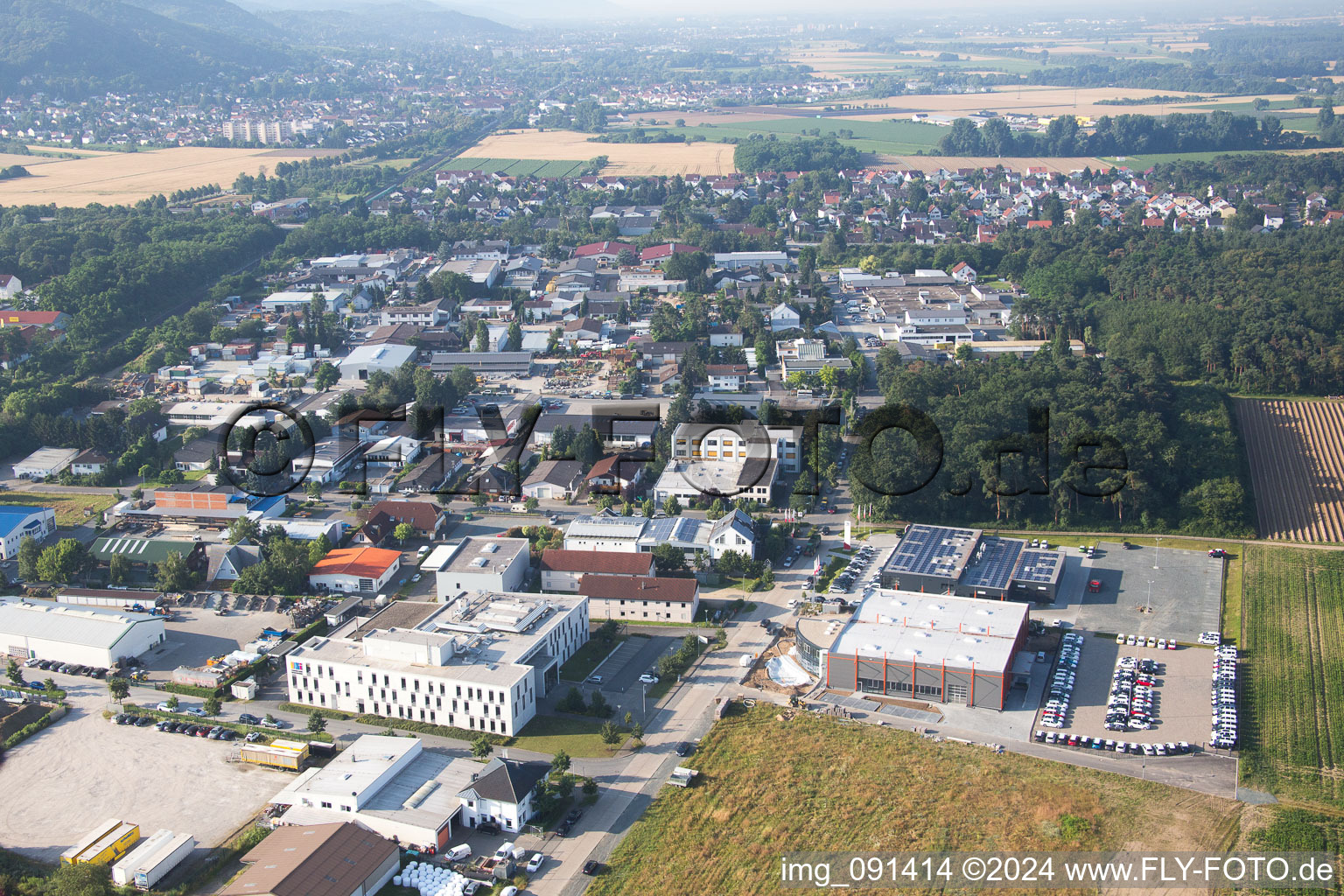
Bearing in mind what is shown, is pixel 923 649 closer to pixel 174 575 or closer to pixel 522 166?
pixel 174 575

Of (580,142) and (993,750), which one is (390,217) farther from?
(993,750)

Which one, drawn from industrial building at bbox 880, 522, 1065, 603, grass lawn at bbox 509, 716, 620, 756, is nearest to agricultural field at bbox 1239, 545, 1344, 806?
industrial building at bbox 880, 522, 1065, 603

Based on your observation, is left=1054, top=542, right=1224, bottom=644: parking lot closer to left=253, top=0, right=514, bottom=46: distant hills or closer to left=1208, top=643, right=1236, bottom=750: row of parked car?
left=1208, top=643, right=1236, bottom=750: row of parked car

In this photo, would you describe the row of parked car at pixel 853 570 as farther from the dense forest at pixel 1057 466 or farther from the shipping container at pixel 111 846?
the shipping container at pixel 111 846

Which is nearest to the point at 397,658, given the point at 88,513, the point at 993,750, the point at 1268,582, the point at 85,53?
the point at 993,750

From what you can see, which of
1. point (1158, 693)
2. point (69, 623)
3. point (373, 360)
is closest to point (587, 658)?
point (69, 623)

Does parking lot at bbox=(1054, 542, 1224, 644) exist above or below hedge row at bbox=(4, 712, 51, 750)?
above
